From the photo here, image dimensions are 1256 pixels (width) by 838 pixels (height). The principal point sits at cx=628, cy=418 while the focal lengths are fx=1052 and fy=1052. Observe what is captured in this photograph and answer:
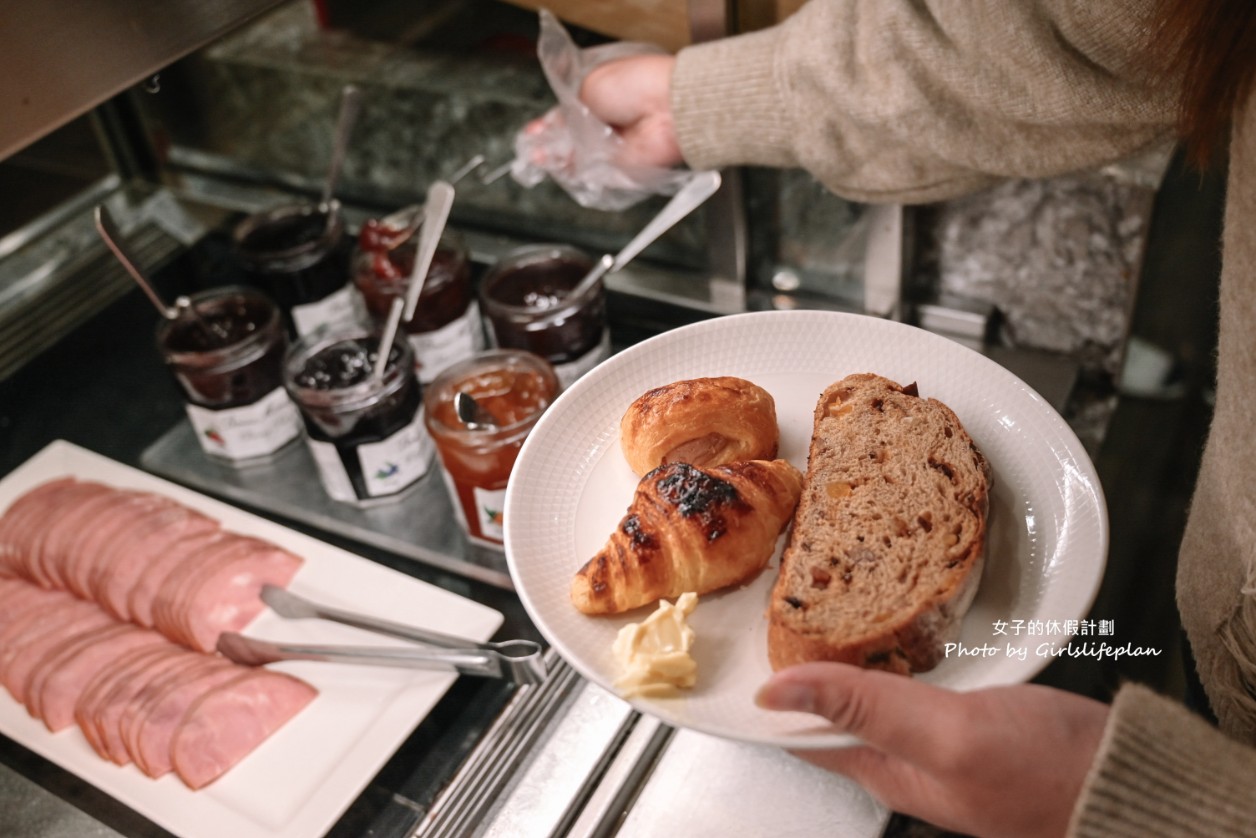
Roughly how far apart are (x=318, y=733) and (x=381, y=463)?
37 cm

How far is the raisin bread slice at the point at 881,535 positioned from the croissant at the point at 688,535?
31mm

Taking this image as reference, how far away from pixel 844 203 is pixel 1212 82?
0.65 metres

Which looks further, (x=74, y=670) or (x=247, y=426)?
(x=247, y=426)

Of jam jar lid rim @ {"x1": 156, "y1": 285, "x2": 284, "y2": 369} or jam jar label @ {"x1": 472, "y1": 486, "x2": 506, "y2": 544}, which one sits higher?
jam jar lid rim @ {"x1": 156, "y1": 285, "x2": 284, "y2": 369}

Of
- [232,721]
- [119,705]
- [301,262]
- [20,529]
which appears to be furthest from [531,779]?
[301,262]

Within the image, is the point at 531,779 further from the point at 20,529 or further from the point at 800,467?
the point at 20,529

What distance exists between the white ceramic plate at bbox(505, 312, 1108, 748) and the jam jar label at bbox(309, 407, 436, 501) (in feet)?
1.48

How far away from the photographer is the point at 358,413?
1.28 metres

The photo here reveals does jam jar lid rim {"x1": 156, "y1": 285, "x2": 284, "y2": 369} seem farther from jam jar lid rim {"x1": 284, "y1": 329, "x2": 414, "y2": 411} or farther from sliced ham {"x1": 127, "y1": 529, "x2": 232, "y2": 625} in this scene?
sliced ham {"x1": 127, "y1": 529, "x2": 232, "y2": 625}

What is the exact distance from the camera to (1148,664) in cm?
115

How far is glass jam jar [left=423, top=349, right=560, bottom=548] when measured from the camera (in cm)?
117

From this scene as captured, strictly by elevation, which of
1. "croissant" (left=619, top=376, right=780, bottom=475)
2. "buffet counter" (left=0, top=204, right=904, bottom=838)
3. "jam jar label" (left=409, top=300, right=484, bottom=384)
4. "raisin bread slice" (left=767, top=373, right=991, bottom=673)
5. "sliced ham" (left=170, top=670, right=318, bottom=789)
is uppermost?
"croissant" (left=619, top=376, right=780, bottom=475)

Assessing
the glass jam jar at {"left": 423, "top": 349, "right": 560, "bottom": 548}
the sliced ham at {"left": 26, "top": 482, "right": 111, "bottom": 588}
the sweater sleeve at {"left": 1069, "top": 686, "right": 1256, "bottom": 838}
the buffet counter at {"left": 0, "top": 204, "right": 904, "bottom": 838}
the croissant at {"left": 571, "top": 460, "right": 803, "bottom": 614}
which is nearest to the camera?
the sweater sleeve at {"left": 1069, "top": 686, "right": 1256, "bottom": 838}

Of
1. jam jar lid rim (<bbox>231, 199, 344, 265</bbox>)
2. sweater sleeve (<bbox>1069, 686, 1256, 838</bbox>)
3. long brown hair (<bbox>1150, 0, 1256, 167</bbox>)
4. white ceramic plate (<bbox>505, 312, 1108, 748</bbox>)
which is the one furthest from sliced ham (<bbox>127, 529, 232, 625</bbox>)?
long brown hair (<bbox>1150, 0, 1256, 167</bbox>)
